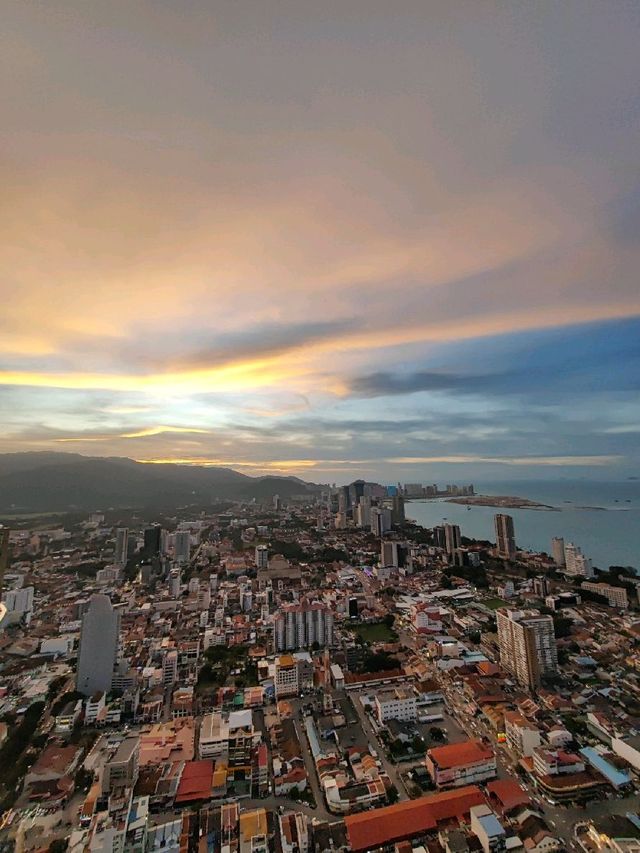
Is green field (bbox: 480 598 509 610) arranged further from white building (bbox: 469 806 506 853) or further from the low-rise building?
white building (bbox: 469 806 506 853)

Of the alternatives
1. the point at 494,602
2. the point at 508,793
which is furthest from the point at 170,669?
the point at 494,602

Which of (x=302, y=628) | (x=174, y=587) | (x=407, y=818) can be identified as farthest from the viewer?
(x=174, y=587)

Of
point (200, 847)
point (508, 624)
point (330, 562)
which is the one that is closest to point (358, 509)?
point (330, 562)

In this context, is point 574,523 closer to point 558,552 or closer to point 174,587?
point 558,552

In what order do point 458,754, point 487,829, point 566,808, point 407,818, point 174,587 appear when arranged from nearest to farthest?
point 487,829 → point 407,818 → point 566,808 → point 458,754 → point 174,587

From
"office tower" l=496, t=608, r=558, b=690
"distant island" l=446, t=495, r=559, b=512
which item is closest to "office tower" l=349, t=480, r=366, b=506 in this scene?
"distant island" l=446, t=495, r=559, b=512

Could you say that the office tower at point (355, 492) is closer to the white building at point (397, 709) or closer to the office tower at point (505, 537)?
the office tower at point (505, 537)
